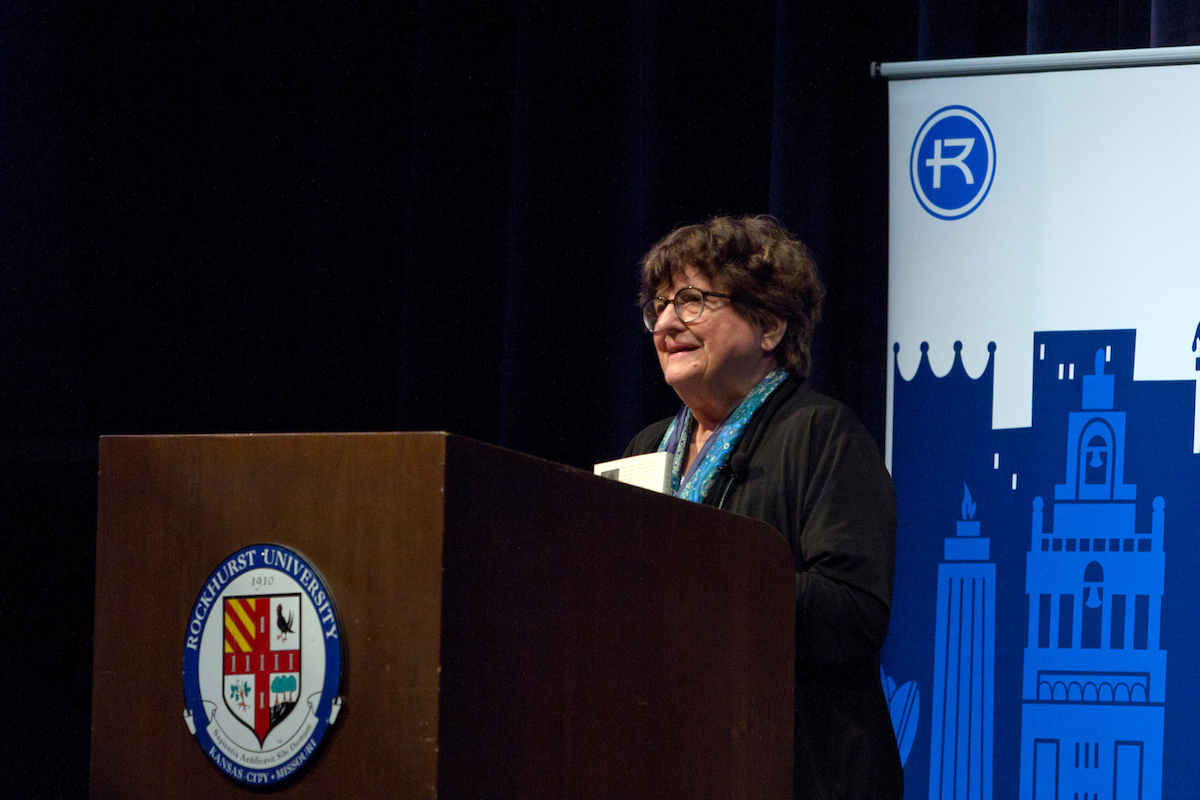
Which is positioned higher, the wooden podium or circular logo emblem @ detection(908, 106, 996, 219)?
circular logo emblem @ detection(908, 106, 996, 219)

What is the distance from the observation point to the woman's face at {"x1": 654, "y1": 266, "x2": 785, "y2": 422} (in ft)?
5.93

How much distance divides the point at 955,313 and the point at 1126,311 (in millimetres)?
288

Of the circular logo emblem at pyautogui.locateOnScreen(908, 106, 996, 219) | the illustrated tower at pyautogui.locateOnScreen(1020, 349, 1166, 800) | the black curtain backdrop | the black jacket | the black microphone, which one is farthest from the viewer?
the black curtain backdrop

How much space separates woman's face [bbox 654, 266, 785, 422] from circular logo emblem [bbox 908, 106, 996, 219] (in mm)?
712

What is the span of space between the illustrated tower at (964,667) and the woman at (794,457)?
614mm

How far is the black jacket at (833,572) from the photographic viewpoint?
1.48 m

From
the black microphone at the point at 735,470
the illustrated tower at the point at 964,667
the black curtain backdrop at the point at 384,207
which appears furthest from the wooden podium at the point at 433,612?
the black curtain backdrop at the point at 384,207

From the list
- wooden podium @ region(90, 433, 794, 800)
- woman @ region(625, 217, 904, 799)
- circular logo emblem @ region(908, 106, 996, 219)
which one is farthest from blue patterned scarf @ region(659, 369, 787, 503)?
circular logo emblem @ region(908, 106, 996, 219)

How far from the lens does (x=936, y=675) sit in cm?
229

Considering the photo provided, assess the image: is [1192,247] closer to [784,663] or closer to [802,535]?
[802,535]

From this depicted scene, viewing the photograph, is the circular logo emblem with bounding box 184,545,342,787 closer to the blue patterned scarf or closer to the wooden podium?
the wooden podium

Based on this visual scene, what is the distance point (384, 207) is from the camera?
10.3ft

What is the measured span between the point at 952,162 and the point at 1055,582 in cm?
78

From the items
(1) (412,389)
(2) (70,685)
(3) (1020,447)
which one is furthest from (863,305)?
(2) (70,685)
